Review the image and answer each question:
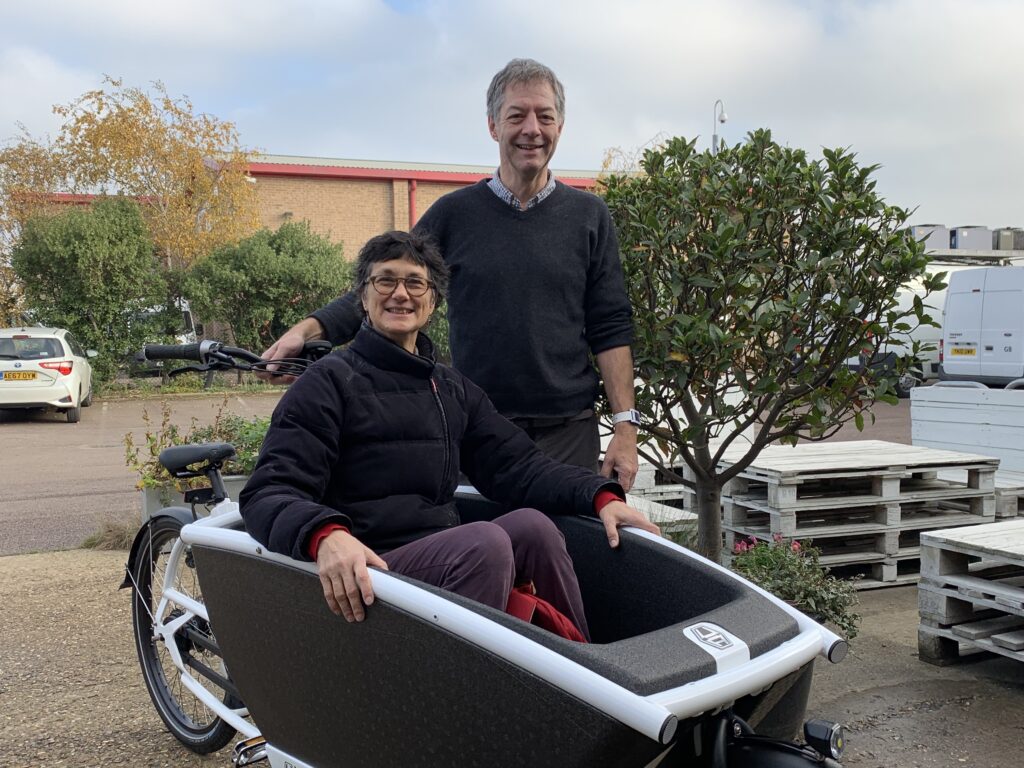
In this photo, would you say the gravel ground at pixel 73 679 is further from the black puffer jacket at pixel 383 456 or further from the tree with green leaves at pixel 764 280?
the tree with green leaves at pixel 764 280

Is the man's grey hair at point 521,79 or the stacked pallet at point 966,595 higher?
the man's grey hair at point 521,79

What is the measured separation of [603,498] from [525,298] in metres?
0.83

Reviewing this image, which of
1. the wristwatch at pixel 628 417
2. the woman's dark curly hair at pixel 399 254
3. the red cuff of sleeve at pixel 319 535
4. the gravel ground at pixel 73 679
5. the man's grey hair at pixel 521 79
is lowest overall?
the gravel ground at pixel 73 679

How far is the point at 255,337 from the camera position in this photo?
19.1 m

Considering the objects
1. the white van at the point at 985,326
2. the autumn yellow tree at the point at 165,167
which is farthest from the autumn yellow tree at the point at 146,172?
Result: the white van at the point at 985,326

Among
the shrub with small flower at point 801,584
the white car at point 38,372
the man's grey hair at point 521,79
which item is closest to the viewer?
the man's grey hair at point 521,79

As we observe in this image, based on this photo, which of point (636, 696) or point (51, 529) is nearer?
point (636, 696)

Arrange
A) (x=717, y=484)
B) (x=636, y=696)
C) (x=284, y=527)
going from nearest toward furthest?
(x=636, y=696) < (x=284, y=527) < (x=717, y=484)

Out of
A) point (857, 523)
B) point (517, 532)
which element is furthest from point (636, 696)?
point (857, 523)

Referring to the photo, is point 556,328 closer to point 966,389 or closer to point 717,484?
point 717,484

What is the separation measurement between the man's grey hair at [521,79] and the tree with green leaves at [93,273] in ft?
51.4

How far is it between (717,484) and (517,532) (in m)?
1.97

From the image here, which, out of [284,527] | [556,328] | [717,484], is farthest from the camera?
[717,484]

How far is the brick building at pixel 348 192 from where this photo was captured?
27.7m
